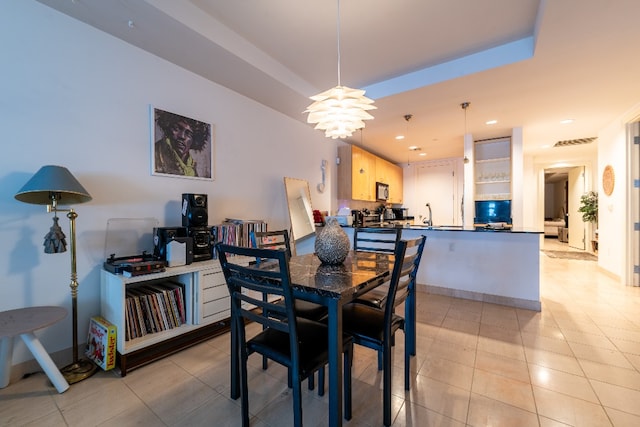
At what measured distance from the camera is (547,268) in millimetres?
5176

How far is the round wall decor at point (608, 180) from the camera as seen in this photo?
4.34 m

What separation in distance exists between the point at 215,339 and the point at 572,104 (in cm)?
491

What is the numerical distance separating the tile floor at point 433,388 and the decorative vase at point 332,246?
2.71 ft

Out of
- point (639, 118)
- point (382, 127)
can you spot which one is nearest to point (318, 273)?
point (382, 127)

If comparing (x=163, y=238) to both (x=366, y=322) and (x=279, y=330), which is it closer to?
(x=279, y=330)

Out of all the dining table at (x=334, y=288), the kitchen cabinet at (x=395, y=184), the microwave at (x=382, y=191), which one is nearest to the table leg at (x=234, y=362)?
the dining table at (x=334, y=288)

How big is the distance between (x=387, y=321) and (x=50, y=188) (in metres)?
2.07

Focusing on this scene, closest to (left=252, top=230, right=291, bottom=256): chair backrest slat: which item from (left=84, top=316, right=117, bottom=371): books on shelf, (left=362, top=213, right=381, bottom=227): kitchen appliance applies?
(left=84, top=316, right=117, bottom=371): books on shelf

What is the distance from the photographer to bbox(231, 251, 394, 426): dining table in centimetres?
117

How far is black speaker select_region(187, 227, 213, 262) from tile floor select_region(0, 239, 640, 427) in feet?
2.45

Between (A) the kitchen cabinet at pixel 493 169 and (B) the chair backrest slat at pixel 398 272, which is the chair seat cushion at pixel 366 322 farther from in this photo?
(A) the kitchen cabinet at pixel 493 169

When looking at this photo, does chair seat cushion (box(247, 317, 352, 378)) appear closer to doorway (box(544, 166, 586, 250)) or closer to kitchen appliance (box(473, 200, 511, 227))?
kitchen appliance (box(473, 200, 511, 227))

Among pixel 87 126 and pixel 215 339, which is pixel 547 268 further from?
pixel 87 126

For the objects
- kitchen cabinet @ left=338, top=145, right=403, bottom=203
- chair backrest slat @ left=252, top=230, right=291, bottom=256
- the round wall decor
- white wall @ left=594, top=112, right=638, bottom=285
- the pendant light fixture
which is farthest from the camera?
kitchen cabinet @ left=338, top=145, right=403, bottom=203
